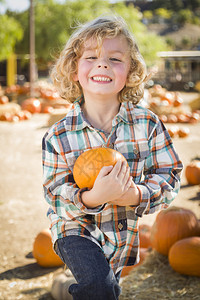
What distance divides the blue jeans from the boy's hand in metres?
0.24

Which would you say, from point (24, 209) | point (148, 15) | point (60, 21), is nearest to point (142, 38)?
point (60, 21)

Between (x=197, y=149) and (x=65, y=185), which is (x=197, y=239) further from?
(x=197, y=149)

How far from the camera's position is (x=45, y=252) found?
3.92 metres

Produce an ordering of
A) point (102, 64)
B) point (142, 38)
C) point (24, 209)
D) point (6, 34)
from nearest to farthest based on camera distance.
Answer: point (102, 64) < point (24, 209) < point (6, 34) < point (142, 38)

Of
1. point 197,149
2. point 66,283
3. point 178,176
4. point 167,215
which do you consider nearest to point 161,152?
point 178,176

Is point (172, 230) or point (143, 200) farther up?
point (143, 200)

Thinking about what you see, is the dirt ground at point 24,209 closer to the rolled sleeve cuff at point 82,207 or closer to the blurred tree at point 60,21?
the rolled sleeve cuff at point 82,207

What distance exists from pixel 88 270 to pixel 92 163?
1.75 feet

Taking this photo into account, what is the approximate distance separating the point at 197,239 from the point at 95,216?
5.74 feet

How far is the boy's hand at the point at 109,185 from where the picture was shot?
77.0 inches

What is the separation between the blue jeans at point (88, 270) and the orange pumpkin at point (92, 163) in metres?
0.31

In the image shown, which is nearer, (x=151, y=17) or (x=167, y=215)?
(x=167, y=215)

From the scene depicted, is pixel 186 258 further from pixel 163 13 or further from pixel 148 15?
pixel 163 13

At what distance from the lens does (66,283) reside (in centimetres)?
315
